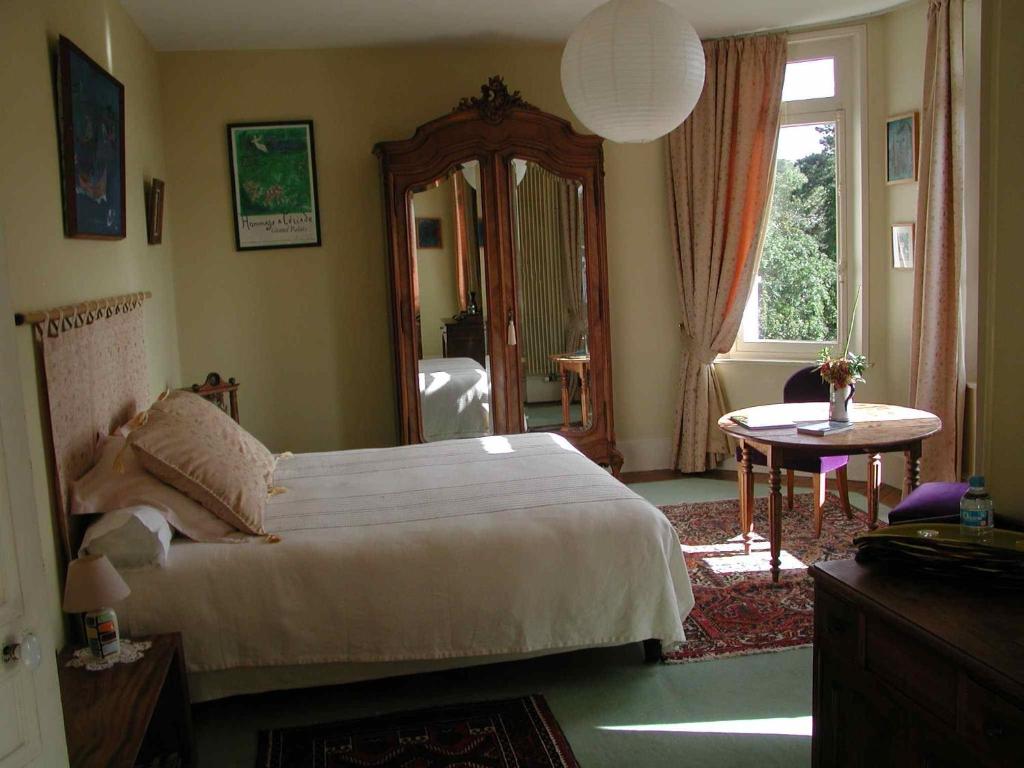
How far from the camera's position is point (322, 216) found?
5.03 metres

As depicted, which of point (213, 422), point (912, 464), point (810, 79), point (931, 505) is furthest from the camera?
point (810, 79)

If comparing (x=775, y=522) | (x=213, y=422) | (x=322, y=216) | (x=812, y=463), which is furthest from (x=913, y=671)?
(x=322, y=216)

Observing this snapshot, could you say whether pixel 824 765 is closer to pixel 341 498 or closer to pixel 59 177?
pixel 341 498

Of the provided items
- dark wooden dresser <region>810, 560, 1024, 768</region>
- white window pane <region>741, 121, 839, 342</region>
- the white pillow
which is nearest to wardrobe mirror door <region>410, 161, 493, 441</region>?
white window pane <region>741, 121, 839, 342</region>

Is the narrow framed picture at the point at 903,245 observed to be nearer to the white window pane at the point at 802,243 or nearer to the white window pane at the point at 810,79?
the white window pane at the point at 802,243

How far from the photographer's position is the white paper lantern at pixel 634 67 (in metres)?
3.00

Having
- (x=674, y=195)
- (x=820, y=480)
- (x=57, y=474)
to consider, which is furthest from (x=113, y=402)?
(x=674, y=195)

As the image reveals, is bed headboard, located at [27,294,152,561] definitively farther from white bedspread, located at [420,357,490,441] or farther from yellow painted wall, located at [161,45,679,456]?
white bedspread, located at [420,357,490,441]

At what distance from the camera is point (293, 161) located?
4.95 metres

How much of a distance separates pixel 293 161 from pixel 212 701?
3044 mm

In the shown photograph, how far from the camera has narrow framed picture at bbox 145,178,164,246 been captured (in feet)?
13.8

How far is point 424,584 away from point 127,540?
2.76 feet

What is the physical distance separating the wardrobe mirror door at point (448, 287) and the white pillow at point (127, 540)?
7.69 feet

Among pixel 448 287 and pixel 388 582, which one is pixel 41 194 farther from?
pixel 448 287
